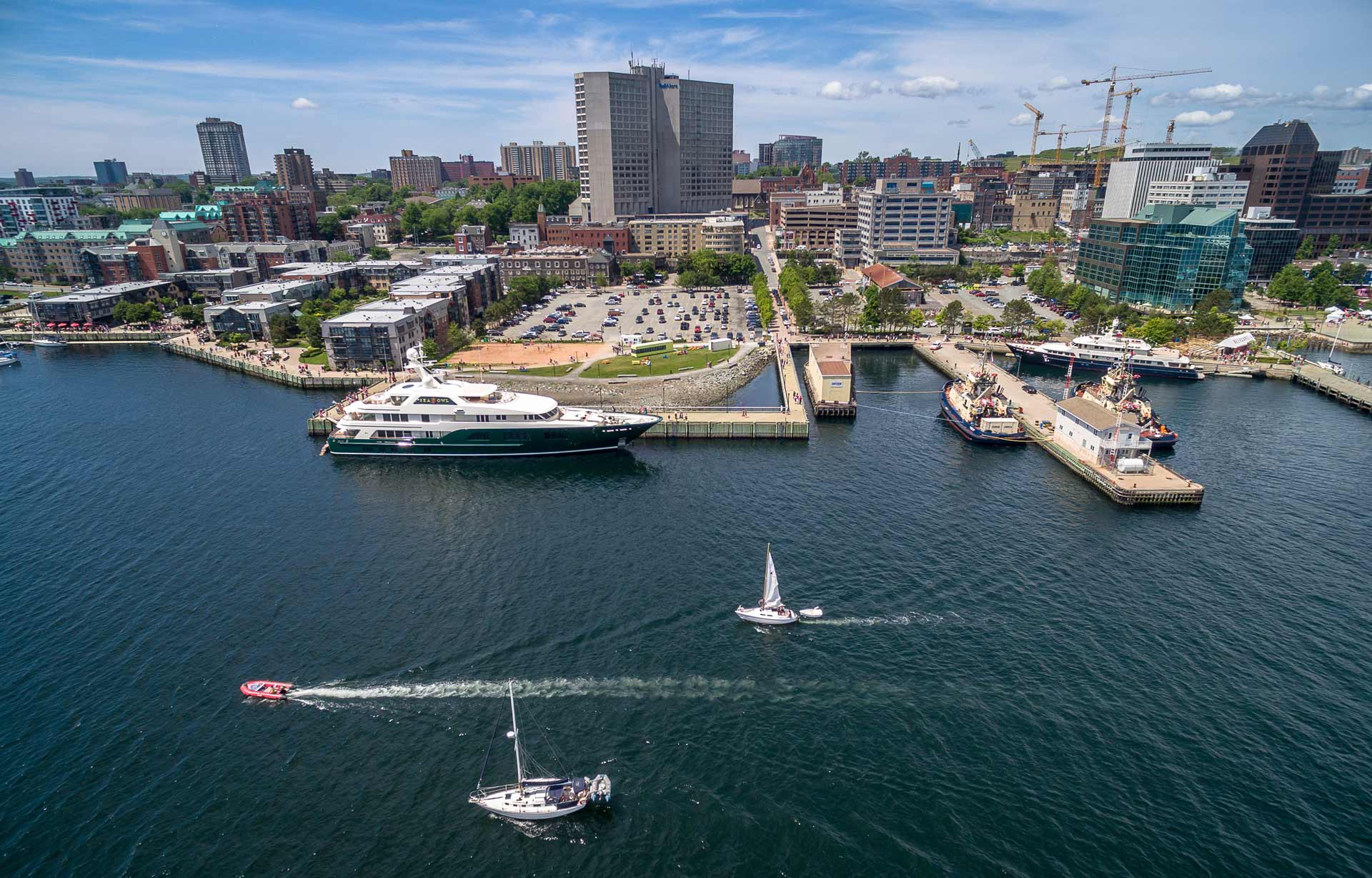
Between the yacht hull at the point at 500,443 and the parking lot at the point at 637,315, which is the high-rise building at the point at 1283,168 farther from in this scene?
the yacht hull at the point at 500,443

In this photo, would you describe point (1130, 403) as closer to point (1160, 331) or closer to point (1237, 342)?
point (1160, 331)

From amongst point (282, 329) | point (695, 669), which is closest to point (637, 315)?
point (282, 329)

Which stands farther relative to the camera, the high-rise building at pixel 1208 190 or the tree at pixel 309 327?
the high-rise building at pixel 1208 190

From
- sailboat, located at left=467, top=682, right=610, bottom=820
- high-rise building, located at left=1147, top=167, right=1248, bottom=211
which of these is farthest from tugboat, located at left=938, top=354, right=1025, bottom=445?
high-rise building, located at left=1147, top=167, right=1248, bottom=211

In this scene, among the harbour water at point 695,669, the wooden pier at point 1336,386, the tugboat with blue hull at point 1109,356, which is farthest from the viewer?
the tugboat with blue hull at point 1109,356

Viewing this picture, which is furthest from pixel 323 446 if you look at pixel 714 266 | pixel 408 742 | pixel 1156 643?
pixel 714 266

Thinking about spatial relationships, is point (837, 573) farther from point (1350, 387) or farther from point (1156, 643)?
point (1350, 387)

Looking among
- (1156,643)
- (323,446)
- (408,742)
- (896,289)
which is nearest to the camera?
(408,742)

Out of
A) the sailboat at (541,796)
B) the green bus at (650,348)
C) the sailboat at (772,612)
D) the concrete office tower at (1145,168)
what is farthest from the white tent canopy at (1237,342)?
the sailboat at (541,796)
